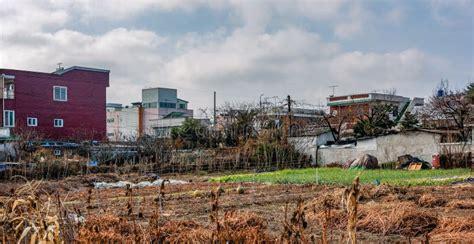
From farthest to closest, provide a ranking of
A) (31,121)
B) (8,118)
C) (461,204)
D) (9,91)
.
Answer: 1. (31,121)
2. (9,91)
3. (8,118)
4. (461,204)

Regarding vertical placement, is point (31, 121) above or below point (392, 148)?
above

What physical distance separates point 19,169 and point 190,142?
11.8 m

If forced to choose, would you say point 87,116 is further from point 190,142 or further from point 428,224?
point 428,224

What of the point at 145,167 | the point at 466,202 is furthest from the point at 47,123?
the point at 466,202

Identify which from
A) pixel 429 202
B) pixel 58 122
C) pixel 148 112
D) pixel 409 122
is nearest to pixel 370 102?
pixel 409 122

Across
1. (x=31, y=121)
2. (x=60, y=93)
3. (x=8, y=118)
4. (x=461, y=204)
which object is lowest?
(x=461, y=204)

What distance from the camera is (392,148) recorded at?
84.8 ft

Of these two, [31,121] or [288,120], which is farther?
[31,121]

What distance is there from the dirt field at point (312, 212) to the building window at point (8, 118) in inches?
953

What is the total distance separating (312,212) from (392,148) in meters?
19.3

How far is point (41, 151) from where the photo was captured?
80.0 feet

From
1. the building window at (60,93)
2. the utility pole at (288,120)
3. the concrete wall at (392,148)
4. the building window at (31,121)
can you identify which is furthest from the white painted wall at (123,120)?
the concrete wall at (392,148)

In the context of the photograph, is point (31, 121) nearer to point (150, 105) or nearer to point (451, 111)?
point (150, 105)

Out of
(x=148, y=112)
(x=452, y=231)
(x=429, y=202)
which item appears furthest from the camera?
(x=148, y=112)
